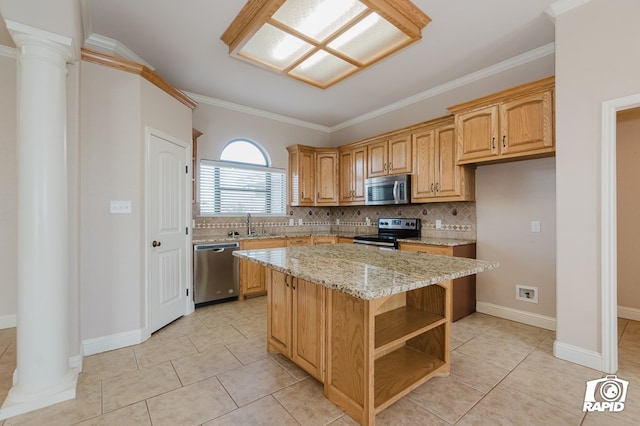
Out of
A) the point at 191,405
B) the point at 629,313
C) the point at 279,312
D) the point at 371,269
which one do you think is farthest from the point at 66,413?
the point at 629,313

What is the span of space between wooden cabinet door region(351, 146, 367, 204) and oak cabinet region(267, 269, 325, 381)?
9.07 ft

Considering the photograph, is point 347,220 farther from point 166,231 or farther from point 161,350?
point 161,350

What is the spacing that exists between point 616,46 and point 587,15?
0.36 metres

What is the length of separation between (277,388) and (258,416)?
293 mm

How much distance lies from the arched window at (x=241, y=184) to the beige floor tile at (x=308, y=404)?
3.10 meters

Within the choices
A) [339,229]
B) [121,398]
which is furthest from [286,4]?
[339,229]

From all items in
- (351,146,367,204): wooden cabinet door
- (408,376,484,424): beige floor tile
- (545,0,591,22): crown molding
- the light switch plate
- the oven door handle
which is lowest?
(408,376,484,424): beige floor tile

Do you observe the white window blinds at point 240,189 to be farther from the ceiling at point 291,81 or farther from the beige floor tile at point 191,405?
the beige floor tile at point 191,405

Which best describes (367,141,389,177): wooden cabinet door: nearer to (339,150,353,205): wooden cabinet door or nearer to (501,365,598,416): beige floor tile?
(339,150,353,205): wooden cabinet door

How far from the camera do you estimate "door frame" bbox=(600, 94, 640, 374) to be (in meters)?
2.19

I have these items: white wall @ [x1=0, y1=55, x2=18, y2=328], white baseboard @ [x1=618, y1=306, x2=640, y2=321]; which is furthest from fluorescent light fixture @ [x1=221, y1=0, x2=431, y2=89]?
white baseboard @ [x1=618, y1=306, x2=640, y2=321]

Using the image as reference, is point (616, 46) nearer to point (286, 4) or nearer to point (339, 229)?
point (286, 4)

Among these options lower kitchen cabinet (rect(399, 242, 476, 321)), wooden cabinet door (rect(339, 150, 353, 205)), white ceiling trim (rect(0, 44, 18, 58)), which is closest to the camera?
white ceiling trim (rect(0, 44, 18, 58))

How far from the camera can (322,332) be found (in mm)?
1911
